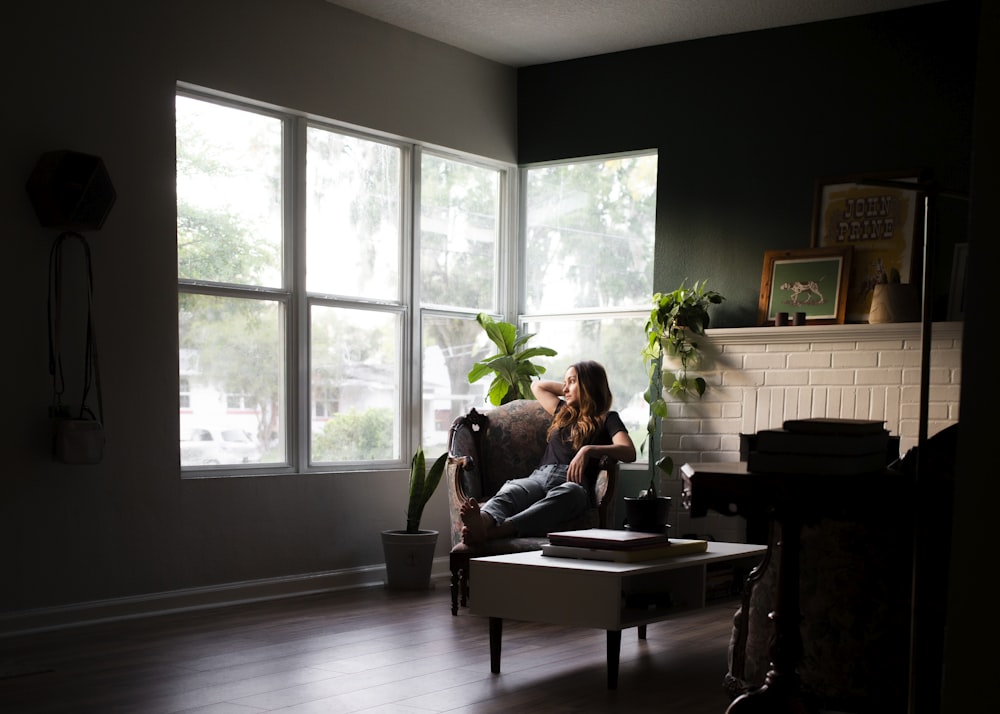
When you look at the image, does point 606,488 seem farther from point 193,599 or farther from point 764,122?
point 764,122

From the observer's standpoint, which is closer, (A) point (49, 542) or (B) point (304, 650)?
(B) point (304, 650)

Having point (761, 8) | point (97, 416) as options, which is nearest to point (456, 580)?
point (97, 416)

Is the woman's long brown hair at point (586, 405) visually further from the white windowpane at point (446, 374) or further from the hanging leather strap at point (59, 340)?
the hanging leather strap at point (59, 340)

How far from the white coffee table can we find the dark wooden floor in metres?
0.06

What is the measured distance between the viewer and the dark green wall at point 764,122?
572 centimetres

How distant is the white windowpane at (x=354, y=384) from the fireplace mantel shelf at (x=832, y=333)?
1875 millimetres

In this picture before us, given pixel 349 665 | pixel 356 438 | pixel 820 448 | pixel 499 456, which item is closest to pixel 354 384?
pixel 356 438

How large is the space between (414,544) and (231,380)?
1.30 meters

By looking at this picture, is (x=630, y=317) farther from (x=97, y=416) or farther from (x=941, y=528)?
(x=941, y=528)

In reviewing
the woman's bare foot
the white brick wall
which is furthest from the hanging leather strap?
the white brick wall

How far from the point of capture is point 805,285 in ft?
19.6

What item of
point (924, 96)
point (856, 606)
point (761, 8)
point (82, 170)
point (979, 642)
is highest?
point (761, 8)

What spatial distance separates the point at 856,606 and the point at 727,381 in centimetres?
354

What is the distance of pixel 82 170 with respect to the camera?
4.61 m
